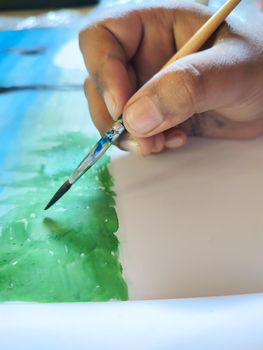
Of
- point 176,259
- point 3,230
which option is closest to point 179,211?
point 176,259

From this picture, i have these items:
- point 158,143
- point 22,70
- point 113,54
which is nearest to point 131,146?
point 158,143

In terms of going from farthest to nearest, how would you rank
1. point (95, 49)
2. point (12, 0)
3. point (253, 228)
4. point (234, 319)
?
point (12, 0), point (95, 49), point (253, 228), point (234, 319)

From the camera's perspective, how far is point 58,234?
0.52 metres

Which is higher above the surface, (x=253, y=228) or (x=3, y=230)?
(x=253, y=228)

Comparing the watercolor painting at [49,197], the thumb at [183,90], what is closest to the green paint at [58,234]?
the watercolor painting at [49,197]

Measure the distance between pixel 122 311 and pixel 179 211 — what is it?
0.15 metres

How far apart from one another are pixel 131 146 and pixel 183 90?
155 mm

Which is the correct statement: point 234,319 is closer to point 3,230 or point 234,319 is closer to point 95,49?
point 3,230

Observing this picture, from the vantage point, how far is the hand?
517 mm

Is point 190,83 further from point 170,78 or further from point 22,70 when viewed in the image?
point 22,70

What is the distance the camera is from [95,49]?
68 cm

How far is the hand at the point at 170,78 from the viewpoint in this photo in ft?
1.69

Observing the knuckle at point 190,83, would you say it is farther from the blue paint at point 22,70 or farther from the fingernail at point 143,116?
the blue paint at point 22,70

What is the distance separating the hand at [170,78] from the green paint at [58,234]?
0.09 m
